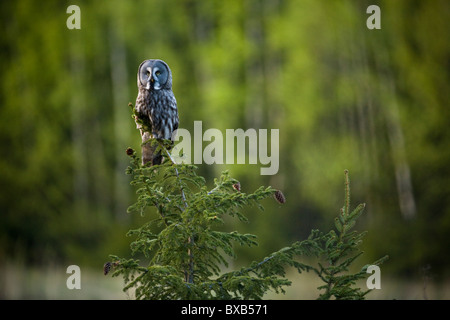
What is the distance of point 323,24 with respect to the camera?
14812 millimetres

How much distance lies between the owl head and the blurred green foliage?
660 centimetres

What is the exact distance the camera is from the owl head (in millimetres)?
5020

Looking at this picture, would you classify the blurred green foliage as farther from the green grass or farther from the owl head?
the owl head

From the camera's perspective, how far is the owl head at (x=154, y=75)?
5.02 meters

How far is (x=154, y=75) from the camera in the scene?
5066 mm

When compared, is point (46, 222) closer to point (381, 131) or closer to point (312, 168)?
point (312, 168)

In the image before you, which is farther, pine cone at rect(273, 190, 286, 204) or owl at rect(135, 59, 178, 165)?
owl at rect(135, 59, 178, 165)

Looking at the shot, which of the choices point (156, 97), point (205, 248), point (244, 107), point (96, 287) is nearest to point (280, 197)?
point (205, 248)

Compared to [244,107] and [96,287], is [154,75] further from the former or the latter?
[244,107]

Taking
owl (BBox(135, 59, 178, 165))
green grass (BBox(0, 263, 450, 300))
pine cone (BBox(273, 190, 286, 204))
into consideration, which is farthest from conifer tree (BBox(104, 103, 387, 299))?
green grass (BBox(0, 263, 450, 300))

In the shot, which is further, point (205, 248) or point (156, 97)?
point (156, 97)

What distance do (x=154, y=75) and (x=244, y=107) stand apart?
34.2ft

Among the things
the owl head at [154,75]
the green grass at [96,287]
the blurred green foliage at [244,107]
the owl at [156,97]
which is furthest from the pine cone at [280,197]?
the blurred green foliage at [244,107]

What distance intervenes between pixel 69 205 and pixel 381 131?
7846 mm
